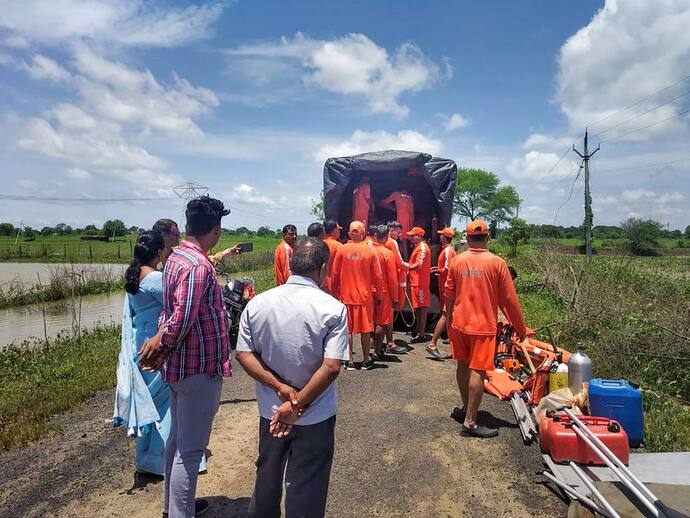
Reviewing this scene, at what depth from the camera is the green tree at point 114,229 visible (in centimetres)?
6922

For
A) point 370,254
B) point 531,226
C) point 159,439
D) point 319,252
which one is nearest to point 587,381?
point 370,254

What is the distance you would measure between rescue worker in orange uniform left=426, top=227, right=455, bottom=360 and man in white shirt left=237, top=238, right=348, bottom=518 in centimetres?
463

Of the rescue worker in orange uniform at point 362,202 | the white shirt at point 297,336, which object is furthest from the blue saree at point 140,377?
the rescue worker in orange uniform at point 362,202

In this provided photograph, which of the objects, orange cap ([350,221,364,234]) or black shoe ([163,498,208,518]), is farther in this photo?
orange cap ([350,221,364,234])

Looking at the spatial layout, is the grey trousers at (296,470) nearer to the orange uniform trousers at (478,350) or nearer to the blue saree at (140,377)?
the blue saree at (140,377)

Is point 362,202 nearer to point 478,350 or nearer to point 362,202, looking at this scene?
point 362,202

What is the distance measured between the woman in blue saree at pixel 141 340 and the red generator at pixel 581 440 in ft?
9.43

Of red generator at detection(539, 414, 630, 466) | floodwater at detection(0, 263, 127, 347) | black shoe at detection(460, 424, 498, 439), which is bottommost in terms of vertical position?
floodwater at detection(0, 263, 127, 347)

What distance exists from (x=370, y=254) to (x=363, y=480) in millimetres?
3013

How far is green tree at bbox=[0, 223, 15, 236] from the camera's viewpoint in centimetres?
6725

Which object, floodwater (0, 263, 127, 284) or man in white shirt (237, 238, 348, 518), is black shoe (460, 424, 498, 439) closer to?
man in white shirt (237, 238, 348, 518)

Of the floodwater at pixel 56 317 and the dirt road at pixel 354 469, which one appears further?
the floodwater at pixel 56 317

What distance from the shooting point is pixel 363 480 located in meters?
3.39

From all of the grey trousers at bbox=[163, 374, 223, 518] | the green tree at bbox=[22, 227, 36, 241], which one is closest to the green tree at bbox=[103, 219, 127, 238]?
the green tree at bbox=[22, 227, 36, 241]
